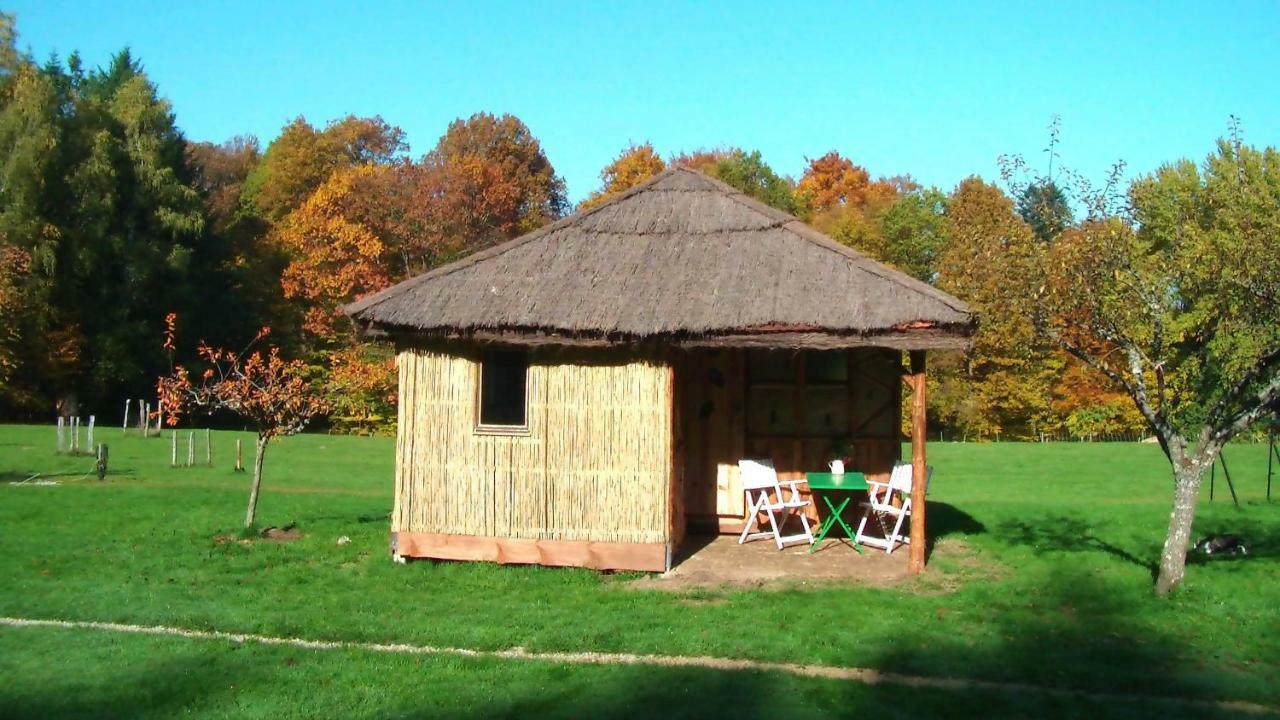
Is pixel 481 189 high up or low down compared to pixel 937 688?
up

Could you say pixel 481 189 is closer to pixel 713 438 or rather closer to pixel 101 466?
pixel 101 466

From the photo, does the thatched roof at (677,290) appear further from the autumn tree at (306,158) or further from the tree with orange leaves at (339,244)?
the autumn tree at (306,158)

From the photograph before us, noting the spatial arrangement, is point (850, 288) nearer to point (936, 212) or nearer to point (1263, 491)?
point (1263, 491)

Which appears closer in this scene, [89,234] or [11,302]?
[11,302]

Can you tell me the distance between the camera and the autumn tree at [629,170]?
160 ft

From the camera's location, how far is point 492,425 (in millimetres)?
12914

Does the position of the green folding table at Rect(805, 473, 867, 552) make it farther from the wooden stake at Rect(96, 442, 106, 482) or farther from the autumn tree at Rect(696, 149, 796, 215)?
the autumn tree at Rect(696, 149, 796, 215)

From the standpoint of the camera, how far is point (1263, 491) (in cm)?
2134

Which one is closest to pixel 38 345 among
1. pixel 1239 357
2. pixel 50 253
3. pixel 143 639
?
pixel 50 253

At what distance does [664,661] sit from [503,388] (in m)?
4.97

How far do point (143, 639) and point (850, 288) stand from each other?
322 inches

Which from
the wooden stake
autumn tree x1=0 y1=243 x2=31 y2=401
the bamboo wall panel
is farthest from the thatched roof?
autumn tree x1=0 y1=243 x2=31 y2=401

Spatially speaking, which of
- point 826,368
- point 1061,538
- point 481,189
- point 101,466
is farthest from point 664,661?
point 481,189

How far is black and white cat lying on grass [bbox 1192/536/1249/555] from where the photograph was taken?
43.6 feet
